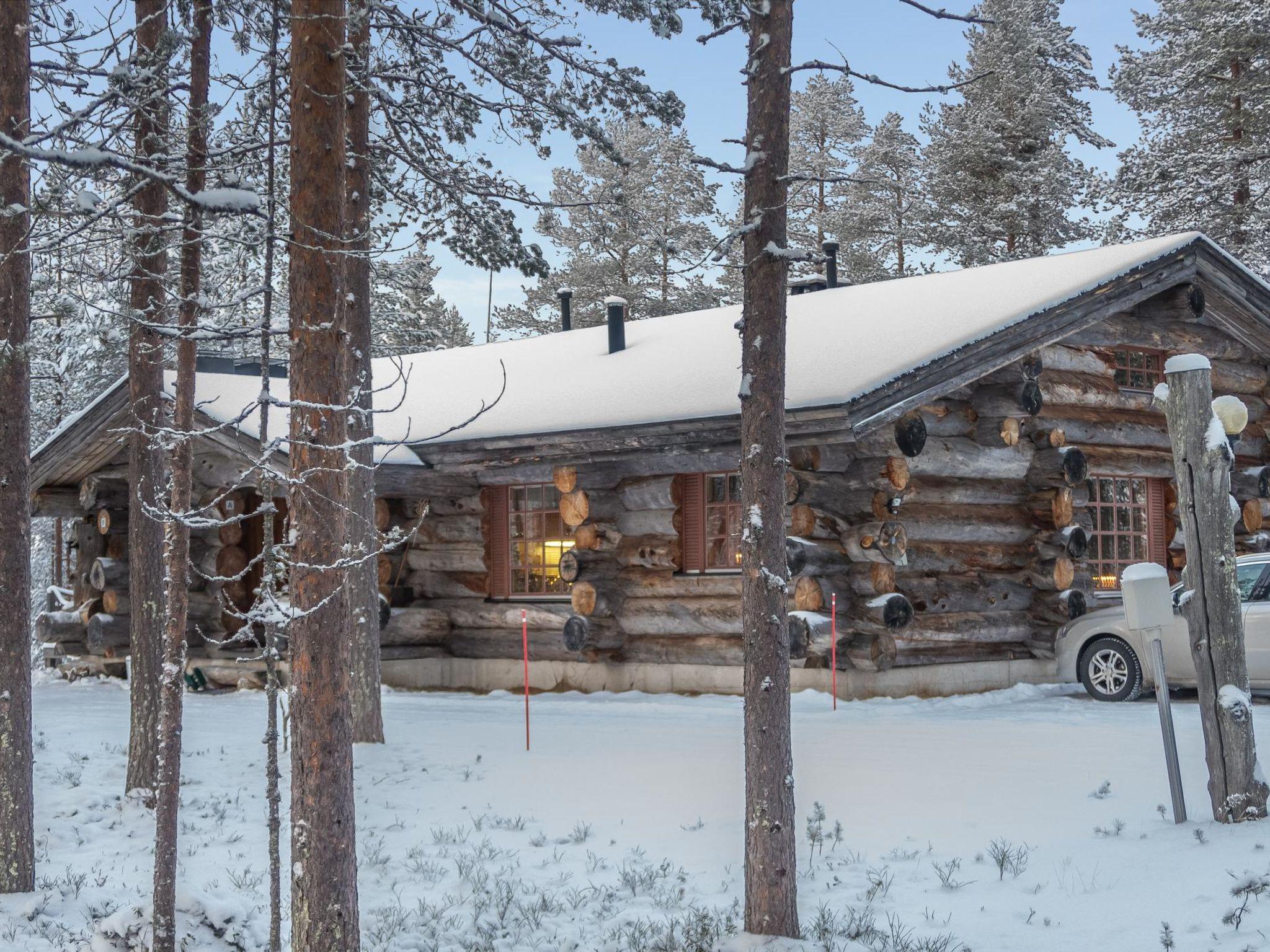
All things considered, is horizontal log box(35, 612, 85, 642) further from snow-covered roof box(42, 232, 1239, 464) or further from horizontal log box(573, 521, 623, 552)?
horizontal log box(573, 521, 623, 552)

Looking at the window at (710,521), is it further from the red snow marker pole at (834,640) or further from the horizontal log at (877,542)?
the horizontal log at (877,542)

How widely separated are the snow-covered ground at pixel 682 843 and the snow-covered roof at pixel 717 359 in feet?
11.7

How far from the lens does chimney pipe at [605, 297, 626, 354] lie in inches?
777

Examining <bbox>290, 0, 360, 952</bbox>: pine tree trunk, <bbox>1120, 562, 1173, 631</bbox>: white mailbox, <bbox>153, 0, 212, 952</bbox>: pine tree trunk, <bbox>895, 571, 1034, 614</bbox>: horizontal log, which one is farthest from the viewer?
<bbox>895, 571, 1034, 614</bbox>: horizontal log

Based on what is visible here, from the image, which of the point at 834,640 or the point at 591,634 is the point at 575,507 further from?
the point at 834,640

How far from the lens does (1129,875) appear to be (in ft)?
24.7

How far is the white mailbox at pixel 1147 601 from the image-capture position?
8.43 m

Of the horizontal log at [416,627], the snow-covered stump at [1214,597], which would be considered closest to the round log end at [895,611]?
the snow-covered stump at [1214,597]

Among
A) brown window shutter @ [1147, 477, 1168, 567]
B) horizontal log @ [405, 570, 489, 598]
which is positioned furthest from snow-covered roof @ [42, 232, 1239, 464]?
brown window shutter @ [1147, 477, 1168, 567]

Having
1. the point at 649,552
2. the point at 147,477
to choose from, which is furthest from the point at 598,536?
the point at 147,477

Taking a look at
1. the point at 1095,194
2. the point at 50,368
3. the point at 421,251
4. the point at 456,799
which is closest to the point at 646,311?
the point at 1095,194

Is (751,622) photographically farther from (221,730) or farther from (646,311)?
(646,311)

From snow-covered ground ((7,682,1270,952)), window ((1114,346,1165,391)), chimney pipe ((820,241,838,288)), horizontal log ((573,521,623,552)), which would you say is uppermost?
chimney pipe ((820,241,838,288))

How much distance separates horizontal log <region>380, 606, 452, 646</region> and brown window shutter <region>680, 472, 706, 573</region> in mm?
3841
